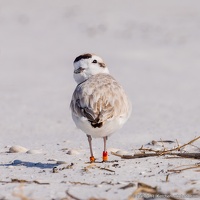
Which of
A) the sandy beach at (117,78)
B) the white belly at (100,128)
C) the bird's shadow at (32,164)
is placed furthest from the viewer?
the bird's shadow at (32,164)

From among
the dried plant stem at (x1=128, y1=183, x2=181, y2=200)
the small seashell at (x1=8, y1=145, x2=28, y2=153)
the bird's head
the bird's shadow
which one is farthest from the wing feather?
the dried plant stem at (x1=128, y1=183, x2=181, y2=200)

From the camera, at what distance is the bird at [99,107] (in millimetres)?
5617

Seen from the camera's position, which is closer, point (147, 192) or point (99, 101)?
point (147, 192)

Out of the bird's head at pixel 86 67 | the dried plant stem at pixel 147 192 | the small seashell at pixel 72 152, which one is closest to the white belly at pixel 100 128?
the small seashell at pixel 72 152

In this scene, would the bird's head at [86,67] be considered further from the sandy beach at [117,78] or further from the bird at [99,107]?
the sandy beach at [117,78]

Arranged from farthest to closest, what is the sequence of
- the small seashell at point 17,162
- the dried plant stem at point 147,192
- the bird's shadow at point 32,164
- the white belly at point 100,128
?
1. the small seashell at point 17,162
2. the bird's shadow at point 32,164
3. the white belly at point 100,128
4. the dried plant stem at point 147,192

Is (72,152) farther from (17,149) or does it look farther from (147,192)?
(147,192)

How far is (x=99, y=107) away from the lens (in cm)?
571

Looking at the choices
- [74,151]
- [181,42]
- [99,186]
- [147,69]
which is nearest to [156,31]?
[181,42]

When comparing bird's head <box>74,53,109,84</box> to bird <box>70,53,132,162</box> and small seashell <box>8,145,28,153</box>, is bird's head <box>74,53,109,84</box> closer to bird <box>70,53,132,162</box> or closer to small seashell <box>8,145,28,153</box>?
bird <box>70,53,132,162</box>

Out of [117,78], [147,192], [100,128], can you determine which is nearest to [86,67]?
[100,128]

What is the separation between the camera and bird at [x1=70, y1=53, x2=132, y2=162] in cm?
562

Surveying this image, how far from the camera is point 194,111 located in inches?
366

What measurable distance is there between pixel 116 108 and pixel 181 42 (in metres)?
11.4
